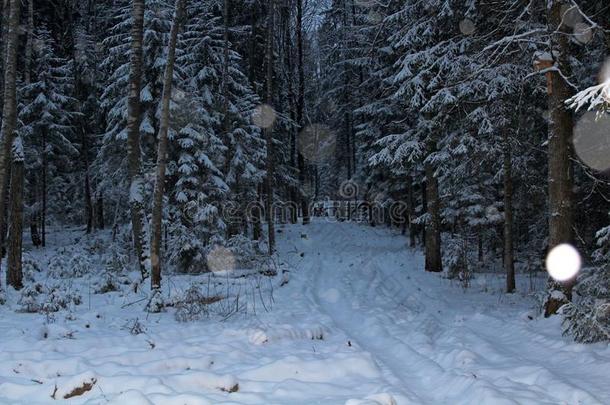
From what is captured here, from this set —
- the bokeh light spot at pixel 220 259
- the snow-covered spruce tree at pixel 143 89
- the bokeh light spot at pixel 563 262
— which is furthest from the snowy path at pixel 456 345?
the snow-covered spruce tree at pixel 143 89

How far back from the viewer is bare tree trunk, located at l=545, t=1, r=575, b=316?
8.68 metres

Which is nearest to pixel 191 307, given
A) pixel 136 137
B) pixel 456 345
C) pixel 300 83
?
pixel 456 345

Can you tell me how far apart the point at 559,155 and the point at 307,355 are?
5810 millimetres

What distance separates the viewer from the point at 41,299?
415 inches

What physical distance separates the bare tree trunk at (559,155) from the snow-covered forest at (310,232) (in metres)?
0.04

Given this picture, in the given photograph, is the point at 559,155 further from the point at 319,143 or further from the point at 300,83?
the point at 319,143

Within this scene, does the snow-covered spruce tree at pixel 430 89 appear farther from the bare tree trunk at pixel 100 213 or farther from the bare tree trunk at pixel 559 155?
the bare tree trunk at pixel 100 213

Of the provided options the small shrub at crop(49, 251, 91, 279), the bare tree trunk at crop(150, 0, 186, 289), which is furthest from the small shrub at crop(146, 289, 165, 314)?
the small shrub at crop(49, 251, 91, 279)

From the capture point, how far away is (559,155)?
8703 mm

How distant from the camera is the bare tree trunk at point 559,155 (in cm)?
868

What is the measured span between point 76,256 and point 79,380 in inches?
426

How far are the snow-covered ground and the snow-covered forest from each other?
0.14ft

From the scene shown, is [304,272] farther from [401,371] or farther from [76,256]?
[401,371]

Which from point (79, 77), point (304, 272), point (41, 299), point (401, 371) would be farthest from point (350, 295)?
point (79, 77)
